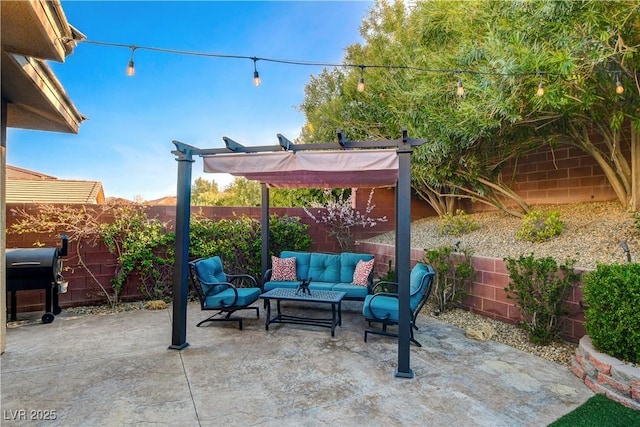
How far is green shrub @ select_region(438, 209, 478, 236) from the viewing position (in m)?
6.92

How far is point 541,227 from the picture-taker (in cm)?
533

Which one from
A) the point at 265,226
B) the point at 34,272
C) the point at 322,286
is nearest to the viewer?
the point at 34,272

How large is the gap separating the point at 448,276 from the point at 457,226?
185 centimetres

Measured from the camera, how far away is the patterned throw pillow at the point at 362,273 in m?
5.76

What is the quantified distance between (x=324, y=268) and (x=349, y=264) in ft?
1.69

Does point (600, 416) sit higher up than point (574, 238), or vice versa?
point (574, 238)

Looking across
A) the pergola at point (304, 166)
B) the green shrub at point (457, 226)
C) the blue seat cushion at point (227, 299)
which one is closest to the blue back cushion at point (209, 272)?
the blue seat cushion at point (227, 299)

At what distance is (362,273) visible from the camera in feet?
19.0

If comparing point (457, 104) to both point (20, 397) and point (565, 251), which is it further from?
point (20, 397)

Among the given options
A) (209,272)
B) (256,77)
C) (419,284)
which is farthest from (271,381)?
(256,77)

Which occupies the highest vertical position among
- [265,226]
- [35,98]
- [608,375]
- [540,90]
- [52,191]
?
[540,90]

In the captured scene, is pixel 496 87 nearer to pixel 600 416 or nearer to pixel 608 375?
pixel 608 375

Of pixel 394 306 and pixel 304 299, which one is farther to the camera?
pixel 304 299

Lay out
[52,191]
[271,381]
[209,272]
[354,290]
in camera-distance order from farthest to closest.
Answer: [52,191] < [354,290] < [209,272] < [271,381]
